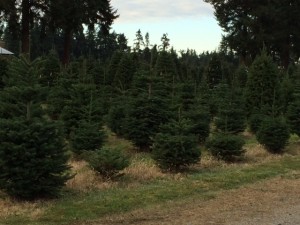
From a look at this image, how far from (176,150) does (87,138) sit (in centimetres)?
249

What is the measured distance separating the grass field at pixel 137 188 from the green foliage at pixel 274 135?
724 mm

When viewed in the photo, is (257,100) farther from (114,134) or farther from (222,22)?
(222,22)

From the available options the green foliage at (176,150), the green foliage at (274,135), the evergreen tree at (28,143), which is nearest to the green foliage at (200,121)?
the green foliage at (274,135)

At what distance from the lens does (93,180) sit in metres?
9.84

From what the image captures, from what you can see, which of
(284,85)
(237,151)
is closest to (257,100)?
(284,85)

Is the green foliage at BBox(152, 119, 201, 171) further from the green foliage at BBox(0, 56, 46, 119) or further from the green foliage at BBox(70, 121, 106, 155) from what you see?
the green foliage at BBox(0, 56, 46, 119)

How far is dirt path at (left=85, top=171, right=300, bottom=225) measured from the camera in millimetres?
7348

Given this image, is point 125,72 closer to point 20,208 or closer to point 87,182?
point 87,182

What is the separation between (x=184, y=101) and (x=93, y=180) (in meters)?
8.40

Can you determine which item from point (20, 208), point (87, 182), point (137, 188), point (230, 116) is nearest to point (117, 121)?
point (230, 116)

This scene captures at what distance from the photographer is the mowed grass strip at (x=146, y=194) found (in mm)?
7539

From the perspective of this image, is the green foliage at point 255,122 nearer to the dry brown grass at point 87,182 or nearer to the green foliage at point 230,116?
the green foliage at point 230,116

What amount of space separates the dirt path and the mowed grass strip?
1.09ft

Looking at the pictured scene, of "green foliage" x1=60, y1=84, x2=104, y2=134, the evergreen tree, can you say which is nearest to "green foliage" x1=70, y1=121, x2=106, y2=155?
"green foliage" x1=60, y1=84, x2=104, y2=134
